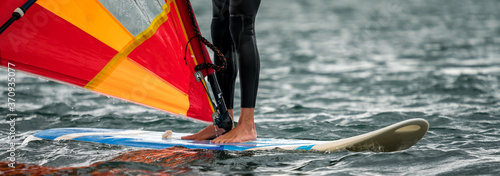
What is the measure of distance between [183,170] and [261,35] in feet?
45.2

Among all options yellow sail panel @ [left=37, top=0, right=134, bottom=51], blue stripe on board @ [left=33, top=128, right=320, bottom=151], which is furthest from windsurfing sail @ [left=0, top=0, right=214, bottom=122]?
blue stripe on board @ [left=33, top=128, right=320, bottom=151]

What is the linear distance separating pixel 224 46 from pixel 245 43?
314 millimetres

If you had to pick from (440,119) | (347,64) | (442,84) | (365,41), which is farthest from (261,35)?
(440,119)

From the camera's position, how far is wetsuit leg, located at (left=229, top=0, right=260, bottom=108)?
381cm

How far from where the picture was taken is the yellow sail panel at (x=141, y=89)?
381 centimetres

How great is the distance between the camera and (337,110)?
19.8ft

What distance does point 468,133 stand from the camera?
14.6 ft

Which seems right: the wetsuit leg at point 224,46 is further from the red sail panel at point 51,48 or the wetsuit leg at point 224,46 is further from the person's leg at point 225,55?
the red sail panel at point 51,48

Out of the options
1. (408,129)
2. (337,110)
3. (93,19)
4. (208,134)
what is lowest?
(408,129)

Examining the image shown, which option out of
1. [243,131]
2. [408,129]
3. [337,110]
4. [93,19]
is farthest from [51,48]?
[337,110]

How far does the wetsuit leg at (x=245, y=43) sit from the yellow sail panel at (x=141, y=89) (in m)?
0.45

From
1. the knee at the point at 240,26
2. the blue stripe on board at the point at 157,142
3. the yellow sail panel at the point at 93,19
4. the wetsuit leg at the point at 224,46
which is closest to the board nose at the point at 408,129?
the blue stripe on board at the point at 157,142

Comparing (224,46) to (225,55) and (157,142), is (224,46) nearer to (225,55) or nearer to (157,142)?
(225,55)

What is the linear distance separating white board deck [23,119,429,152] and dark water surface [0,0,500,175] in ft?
0.18
